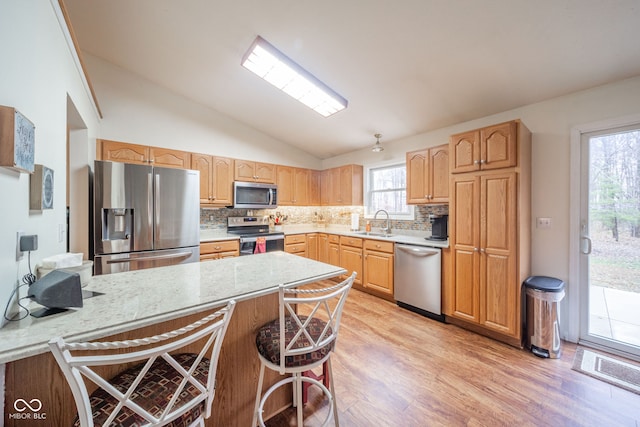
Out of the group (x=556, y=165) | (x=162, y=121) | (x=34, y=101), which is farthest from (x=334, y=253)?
(x=34, y=101)

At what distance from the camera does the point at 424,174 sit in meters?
3.22

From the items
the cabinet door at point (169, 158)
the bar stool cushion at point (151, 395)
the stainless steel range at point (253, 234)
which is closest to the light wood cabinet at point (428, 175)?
the stainless steel range at point (253, 234)

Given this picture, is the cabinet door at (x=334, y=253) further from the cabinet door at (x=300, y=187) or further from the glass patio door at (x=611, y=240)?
the glass patio door at (x=611, y=240)

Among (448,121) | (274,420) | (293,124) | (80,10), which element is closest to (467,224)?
(448,121)

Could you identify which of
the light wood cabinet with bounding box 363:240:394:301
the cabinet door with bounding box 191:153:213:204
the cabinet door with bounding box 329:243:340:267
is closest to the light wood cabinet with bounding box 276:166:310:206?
the cabinet door with bounding box 329:243:340:267

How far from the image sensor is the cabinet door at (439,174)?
118 inches

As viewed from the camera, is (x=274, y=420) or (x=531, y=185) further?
(x=531, y=185)

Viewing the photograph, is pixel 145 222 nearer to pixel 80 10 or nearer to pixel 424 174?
pixel 80 10

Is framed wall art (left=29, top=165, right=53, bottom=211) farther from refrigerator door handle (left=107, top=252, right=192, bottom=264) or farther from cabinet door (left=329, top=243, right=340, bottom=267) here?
cabinet door (left=329, top=243, right=340, bottom=267)

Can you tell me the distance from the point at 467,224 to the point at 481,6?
185cm

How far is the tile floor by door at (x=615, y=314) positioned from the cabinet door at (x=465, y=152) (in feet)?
5.31

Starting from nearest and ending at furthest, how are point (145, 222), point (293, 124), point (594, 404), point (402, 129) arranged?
point (594, 404) < point (145, 222) < point (402, 129) < point (293, 124)

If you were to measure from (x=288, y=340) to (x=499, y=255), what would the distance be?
2254mm

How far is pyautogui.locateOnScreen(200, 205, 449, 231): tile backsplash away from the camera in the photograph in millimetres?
3611
